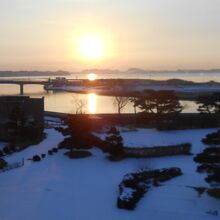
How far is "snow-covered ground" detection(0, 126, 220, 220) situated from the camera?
11.8m

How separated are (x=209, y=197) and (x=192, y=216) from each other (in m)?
1.87

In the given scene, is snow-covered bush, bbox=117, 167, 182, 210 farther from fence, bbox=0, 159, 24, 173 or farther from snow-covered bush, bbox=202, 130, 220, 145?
fence, bbox=0, 159, 24, 173

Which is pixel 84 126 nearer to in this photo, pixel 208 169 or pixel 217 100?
pixel 208 169

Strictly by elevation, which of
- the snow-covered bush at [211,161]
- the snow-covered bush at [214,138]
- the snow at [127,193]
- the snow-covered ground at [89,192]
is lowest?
the snow-covered ground at [89,192]

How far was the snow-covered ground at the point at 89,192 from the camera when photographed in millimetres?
11844

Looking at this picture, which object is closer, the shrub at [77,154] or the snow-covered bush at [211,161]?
the snow-covered bush at [211,161]

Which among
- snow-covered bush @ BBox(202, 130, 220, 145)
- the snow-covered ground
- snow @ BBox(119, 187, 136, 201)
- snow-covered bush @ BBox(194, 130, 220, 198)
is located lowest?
the snow-covered ground

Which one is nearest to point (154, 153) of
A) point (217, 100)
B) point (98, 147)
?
point (98, 147)

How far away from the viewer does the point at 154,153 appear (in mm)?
19500

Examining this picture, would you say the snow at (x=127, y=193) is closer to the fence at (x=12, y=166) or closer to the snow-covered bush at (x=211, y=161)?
the snow-covered bush at (x=211, y=161)

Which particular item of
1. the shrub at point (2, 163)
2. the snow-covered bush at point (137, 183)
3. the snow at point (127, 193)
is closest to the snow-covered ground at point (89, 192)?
the snow-covered bush at point (137, 183)

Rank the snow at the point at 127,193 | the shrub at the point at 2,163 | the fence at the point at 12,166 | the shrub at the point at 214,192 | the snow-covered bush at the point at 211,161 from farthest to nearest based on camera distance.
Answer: the shrub at the point at 2,163, the fence at the point at 12,166, the shrub at the point at 214,192, the snow-covered bush at the point at 211,161, the snow at the point at 127,193

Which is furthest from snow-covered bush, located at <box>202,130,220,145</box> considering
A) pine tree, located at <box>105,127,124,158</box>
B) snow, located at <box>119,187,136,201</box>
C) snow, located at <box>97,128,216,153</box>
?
snow, located at <box>97,128,216,153</box>

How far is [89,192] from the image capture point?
45.6ft
